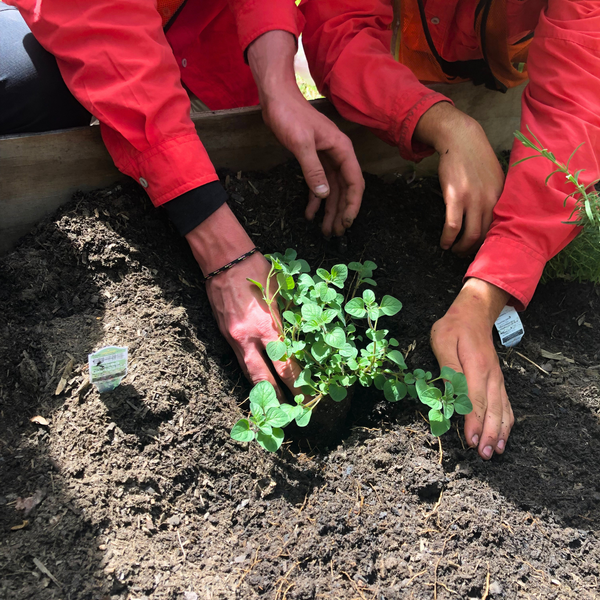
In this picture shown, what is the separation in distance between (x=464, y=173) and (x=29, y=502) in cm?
177

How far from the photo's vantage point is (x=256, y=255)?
1.65 metres

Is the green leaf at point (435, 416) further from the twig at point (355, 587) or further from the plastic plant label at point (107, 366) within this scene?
the plastic plant label at point (107, 366)

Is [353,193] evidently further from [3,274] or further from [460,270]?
[3,274]

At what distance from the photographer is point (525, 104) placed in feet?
6.01

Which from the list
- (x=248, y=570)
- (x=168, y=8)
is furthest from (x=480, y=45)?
(x=248, y=570)

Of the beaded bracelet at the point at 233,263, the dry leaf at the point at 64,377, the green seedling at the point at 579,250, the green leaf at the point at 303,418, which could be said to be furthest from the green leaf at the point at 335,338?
the green seedling at the point at 579,250

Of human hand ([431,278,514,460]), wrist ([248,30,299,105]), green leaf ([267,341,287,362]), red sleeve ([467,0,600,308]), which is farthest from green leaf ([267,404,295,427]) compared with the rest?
wrist ([248,30,299,105])

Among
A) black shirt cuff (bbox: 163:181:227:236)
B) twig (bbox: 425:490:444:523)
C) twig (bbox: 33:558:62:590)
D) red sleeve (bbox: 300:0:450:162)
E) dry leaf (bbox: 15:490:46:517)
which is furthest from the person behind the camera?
red sleeve (bbox: 300:0:450:162)

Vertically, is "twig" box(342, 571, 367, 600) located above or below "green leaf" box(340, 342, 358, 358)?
below

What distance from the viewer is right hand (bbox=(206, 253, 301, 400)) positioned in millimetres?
1495

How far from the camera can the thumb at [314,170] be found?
1635mm

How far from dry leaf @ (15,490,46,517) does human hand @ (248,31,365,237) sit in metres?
1.27

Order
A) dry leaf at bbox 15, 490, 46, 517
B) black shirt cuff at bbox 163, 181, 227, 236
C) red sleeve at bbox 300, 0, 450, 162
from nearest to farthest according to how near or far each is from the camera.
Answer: dry leaf at bbox 15, 490, 46, 517, black shirt cuff at bbox 163, 181, 227, 236, red sleeve at bbox 300, 0, 450, 162

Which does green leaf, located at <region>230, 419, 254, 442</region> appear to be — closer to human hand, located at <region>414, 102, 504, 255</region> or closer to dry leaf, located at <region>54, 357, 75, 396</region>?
dry leaf, located at <region>54, 357, 75, 396</region>
